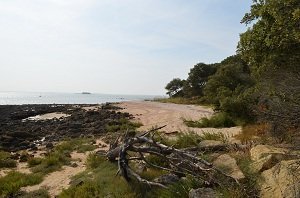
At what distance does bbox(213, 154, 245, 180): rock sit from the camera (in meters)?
8.08

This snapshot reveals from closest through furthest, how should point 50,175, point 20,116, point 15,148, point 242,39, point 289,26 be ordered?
point 289,26
point 50,175
point 242,39
point 15,148
point 20,116

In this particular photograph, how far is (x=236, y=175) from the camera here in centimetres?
807

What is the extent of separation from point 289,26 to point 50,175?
10.0 m

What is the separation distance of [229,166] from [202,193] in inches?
55.9

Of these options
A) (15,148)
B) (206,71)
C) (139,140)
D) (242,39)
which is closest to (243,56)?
(242,39)

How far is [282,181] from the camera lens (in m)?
6.76

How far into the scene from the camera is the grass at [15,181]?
1153 centimetres

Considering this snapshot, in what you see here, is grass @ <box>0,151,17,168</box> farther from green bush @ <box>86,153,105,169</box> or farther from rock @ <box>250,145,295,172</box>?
rock @ <box>250,145,295,172</box>

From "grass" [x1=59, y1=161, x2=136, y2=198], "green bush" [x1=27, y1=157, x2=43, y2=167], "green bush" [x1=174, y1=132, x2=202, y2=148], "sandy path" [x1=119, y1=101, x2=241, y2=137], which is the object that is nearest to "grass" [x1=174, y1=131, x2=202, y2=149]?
"green bush" [x1=174, y1=132, x2=202, y2=148]

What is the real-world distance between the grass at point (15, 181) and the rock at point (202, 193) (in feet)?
21.0

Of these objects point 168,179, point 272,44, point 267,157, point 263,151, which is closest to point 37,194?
point 168,179

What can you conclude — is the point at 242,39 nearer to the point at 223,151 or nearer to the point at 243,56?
the point at 243,56

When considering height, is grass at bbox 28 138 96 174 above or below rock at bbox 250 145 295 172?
below

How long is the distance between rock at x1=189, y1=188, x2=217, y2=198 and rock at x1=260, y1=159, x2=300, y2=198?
3.38 feet
